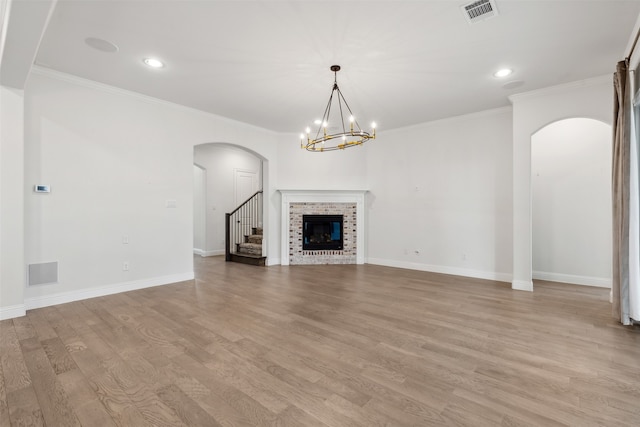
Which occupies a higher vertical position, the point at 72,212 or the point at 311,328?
the point at 72,212

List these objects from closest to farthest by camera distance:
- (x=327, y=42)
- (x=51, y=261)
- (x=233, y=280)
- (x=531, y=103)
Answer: (x=327, y=42), (x=51, y=261), (x=531, y=103), (x=233, y=280)

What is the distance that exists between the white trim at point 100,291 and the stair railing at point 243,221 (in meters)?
2.66

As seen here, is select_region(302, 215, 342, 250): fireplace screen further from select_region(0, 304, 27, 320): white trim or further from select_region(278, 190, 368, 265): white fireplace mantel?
select_region(0, 304, 27, 320): white trim

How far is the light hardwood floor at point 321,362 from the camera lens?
1.93 meters

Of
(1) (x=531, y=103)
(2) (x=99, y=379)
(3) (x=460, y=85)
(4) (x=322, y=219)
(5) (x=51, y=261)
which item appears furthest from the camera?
(4) (x=322, y=219)

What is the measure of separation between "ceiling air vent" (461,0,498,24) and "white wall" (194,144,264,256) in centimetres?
674

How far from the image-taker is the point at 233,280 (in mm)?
5480

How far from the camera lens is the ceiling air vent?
2668 millimetres

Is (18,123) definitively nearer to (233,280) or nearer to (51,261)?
(51,261)

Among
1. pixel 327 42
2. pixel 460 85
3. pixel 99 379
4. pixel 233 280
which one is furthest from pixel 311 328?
pixel 460 85

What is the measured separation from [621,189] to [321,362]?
3800mm

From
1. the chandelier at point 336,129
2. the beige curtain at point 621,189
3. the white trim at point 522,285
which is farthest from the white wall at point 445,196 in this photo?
the beige curtain at point 621,189

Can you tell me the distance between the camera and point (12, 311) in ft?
11.7

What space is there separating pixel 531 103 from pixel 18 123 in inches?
279
